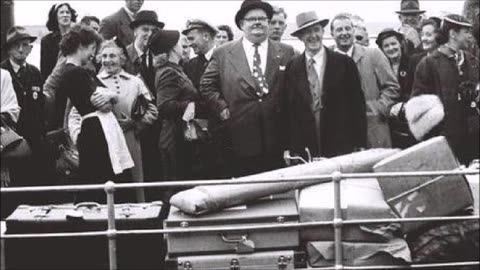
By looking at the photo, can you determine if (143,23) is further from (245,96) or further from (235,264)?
(235,264)

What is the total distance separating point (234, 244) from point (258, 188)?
38 cm

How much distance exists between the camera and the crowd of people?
8.74 m

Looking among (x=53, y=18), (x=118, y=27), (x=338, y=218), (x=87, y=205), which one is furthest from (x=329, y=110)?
(x=53, y=18)

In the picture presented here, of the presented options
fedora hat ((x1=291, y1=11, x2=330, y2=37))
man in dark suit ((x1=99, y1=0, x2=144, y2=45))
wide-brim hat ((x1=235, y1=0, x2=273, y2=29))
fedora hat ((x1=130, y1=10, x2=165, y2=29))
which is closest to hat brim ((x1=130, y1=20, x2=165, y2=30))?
fedora hat ((x1=130, y1=10, x2=165, y2=29))

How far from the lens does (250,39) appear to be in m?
9.30

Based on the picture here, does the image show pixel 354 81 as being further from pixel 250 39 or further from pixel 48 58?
pixel 48 58

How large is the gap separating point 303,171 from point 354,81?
8.57ft

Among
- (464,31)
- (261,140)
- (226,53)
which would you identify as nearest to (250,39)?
(226,53)

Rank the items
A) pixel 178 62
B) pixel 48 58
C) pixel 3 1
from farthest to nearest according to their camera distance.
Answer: pixel 48 58 → pixel 178 62 → pixel 3 1

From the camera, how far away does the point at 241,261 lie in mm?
6125

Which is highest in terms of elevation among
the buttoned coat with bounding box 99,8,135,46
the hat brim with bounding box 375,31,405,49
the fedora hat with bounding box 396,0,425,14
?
the fedora hat with bounding box 396,0,425,14

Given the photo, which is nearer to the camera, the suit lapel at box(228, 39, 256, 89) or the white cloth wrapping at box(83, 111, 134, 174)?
the white cloth wrapping at box(83, 111, 134, 174)

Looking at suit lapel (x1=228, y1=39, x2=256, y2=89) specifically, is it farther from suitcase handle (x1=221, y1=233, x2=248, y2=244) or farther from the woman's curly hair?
suitcase handle (x1=221, y1=233, x2=248, y2=244)

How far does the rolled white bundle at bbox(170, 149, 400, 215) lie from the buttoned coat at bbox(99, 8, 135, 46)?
530 cm
